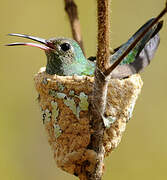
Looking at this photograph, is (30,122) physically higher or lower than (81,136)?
lower

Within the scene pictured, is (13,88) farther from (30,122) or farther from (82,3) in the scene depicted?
(82,3)

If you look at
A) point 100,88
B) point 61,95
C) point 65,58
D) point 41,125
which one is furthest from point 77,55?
point 41,125

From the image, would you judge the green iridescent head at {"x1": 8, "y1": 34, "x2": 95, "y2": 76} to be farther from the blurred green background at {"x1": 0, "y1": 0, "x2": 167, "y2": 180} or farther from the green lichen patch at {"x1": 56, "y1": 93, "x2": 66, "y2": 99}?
the blurred green background at {"x1": 0, "y1": 0, "x2": 167, "y2": 180}

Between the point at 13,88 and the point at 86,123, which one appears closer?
the point at 86,123

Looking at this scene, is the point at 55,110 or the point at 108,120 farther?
the point at 55,110

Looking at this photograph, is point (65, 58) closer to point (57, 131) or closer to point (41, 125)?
point (57, 131)

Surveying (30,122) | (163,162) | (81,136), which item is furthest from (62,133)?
(163,162)

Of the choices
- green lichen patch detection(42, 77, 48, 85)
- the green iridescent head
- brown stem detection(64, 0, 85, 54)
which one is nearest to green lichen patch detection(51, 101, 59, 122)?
green lichen patch detection(42, 77, 48, 85)
